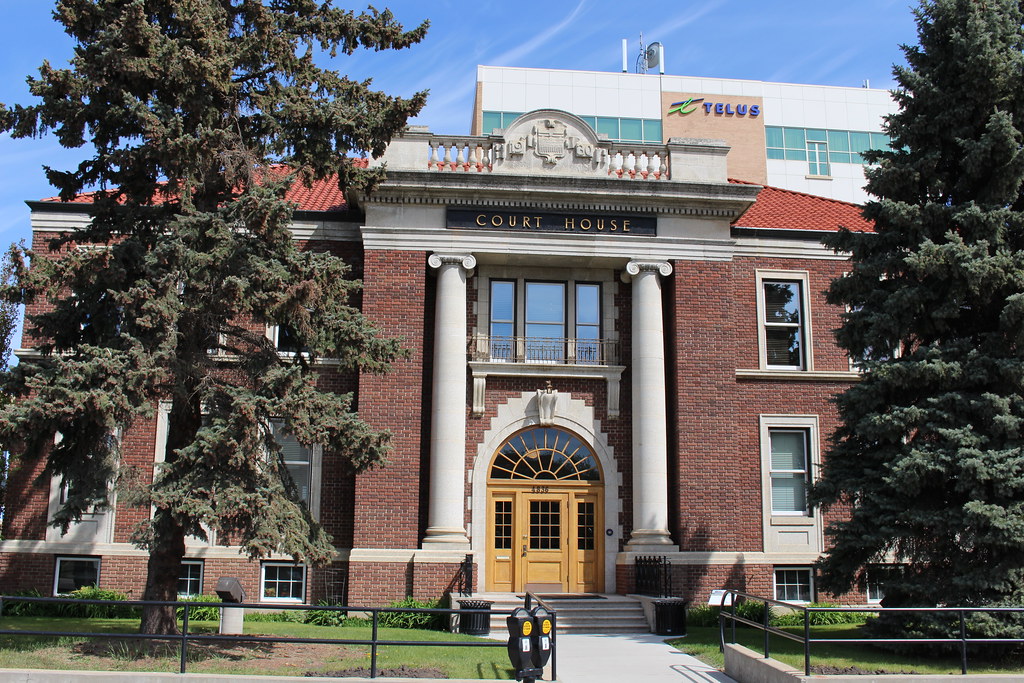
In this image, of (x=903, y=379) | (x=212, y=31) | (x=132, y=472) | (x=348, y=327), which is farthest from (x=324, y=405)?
(x=903, y=379)

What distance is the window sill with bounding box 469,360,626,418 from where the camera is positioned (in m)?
20.9

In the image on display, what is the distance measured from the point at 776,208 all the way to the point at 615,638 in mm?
12465

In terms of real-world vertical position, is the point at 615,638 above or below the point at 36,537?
below

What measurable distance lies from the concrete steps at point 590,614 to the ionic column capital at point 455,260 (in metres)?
6.76

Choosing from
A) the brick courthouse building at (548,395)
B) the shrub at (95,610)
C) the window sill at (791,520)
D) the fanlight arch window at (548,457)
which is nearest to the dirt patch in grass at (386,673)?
the brick courthouse building at (548,395)

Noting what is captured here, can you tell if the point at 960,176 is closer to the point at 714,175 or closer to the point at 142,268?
the point at 714,175

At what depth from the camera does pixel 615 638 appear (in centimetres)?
1730

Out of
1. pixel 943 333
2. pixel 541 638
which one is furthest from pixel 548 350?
pixel 541 638

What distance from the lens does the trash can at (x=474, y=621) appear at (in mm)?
17250

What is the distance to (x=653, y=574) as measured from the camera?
1967cm

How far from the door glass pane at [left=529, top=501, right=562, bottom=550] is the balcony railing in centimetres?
308

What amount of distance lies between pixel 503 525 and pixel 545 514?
0.93 meters

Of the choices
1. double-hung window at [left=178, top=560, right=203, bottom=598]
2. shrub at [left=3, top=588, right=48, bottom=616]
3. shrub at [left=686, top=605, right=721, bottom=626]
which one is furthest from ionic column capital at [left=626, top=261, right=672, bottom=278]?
shrub at [left=3, top=588, right=48, bottom=616]

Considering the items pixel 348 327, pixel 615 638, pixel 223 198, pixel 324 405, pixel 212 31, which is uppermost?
pixel 212 31
